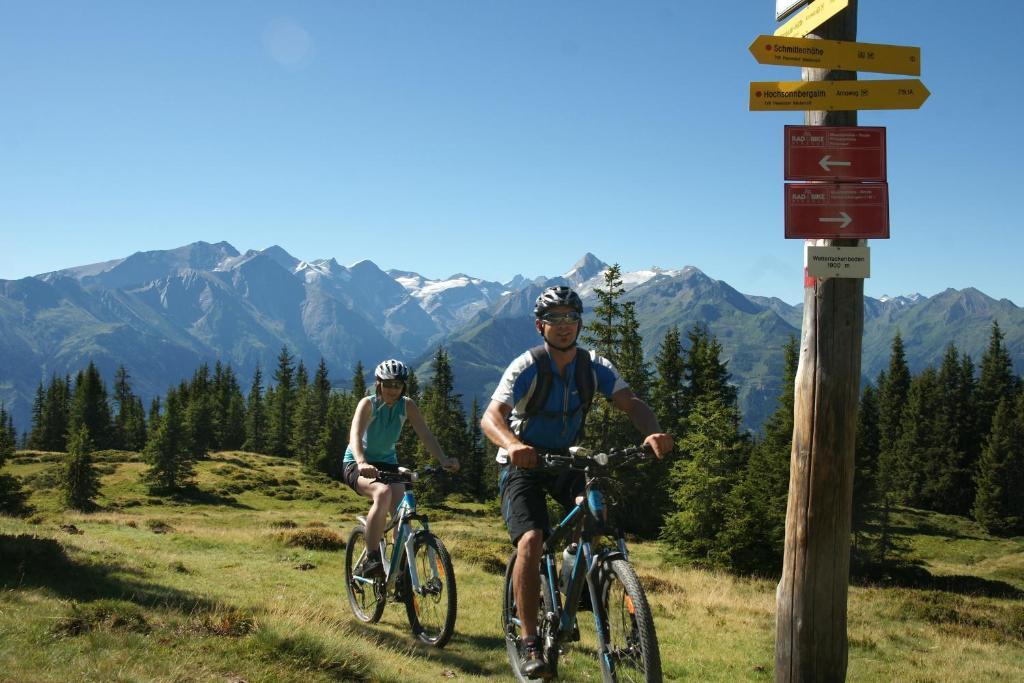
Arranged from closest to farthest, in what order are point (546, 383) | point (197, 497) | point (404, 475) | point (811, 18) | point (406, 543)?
point (811, 18)
point (546, 383)
point (406, 543)
point (404, 475)
point (197, 497)

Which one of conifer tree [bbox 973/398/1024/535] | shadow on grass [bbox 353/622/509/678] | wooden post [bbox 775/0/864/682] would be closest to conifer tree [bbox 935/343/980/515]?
conifer tree [bbox 973/398/1024/535]

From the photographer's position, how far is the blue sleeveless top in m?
9.91

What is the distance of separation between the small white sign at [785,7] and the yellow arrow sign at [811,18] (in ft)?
0.45

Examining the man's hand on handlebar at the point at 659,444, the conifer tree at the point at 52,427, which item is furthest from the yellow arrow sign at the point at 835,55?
the conifer tree at the point at 52,427

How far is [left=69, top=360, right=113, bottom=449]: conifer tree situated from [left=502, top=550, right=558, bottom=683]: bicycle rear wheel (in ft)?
351

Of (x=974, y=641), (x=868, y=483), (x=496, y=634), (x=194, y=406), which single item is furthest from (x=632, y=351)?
(x=194, y=406)

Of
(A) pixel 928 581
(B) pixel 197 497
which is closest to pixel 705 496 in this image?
(A) pixel 928 581

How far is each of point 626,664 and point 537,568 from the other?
1107mm

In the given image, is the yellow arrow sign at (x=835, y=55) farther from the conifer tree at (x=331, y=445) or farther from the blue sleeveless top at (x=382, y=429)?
the conifer tree at (x=331, y=445)

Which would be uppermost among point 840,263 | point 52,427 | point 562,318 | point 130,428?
point 840,263

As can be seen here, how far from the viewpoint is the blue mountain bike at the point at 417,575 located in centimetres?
872

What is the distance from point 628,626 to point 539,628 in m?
1.15

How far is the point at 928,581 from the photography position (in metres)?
40.4

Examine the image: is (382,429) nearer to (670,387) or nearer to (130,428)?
(670,387)
